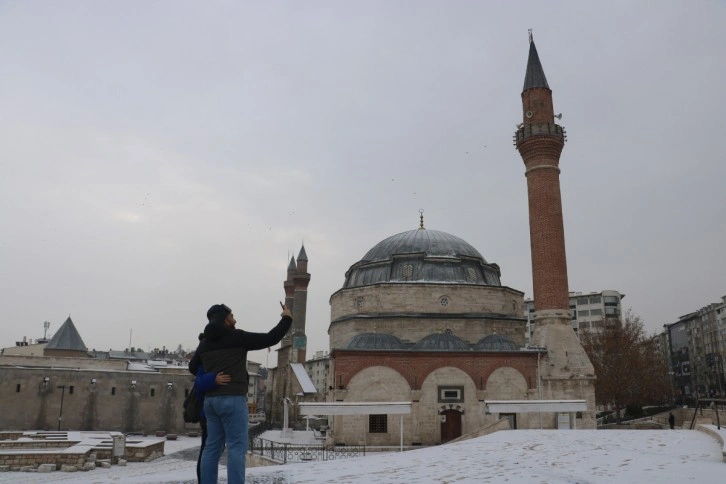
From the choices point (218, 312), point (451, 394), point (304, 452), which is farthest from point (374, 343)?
point (218, 312)

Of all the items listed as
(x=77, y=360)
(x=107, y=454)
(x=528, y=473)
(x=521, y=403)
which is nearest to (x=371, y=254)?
(x=521, y=403)

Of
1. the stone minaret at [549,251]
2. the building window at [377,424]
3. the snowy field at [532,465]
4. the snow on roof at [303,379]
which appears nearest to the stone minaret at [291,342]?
the snow on roof at [303,379]

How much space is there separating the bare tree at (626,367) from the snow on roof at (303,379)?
17.1m

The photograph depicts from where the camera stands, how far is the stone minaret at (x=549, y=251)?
2325 cm

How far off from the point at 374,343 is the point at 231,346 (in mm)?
19799

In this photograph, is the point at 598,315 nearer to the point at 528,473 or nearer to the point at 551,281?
the point at 551,281

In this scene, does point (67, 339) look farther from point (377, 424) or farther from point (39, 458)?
point (377, 424)

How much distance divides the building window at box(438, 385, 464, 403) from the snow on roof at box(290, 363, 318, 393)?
33.8 ft

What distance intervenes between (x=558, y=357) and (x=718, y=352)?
1677 inches

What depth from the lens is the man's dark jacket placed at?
14.6 feet

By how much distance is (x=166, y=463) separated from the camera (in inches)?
790

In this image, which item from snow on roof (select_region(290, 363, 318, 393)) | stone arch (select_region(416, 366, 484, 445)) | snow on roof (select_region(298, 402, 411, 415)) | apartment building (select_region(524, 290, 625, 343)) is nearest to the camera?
snow on roof (select_region(298, 402, 411, 415))

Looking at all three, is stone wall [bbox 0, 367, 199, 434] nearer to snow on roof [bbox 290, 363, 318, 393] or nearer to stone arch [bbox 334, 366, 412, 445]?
snow on roof [bbox 290, 363, 318, 393]

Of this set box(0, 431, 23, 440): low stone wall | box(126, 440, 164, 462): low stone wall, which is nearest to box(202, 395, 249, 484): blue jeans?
box(126, 440, 164, 462): low stone wall
